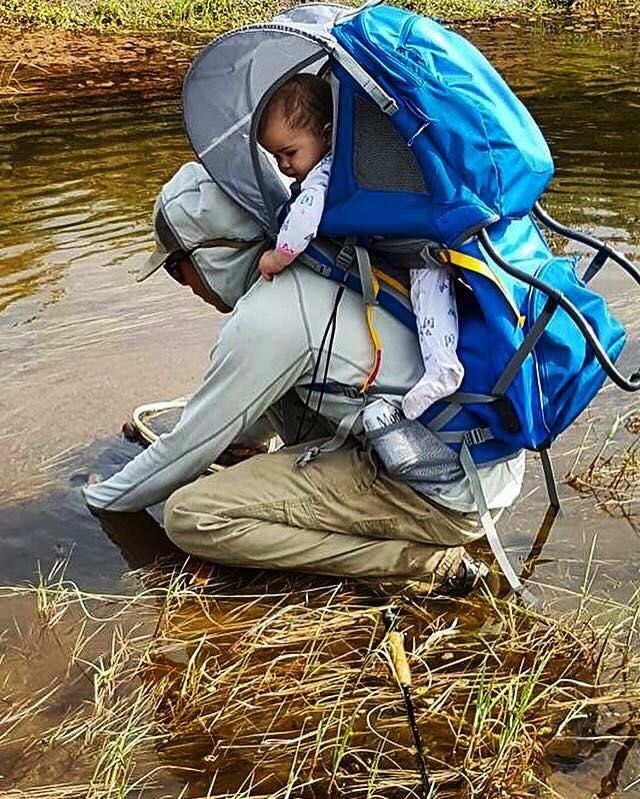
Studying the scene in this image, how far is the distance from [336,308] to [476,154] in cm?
58

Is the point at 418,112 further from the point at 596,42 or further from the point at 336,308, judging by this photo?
the point at 596,42

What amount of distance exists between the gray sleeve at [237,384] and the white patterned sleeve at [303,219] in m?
0.15

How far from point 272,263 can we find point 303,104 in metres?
0.45

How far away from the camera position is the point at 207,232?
3.02m

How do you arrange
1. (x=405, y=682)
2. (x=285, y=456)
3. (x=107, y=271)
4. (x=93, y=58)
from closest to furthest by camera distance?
(x=405, y=682) < (x=285, y=456) < (x=107, y=271) < (x=93, y=58)

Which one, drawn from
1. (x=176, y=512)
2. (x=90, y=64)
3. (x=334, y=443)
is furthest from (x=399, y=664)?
(x=90, y=64)

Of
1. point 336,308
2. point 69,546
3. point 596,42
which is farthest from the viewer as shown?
point 596,42

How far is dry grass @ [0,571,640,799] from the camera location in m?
2.41

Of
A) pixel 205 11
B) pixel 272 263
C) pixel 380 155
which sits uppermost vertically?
pixel 380 155

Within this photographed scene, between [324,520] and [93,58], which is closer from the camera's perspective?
[324,520]

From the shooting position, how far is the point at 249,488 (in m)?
3.06

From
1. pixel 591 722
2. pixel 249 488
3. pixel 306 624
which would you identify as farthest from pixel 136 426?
pixel 591 722

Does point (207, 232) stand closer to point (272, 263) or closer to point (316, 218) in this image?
point (272, 263)

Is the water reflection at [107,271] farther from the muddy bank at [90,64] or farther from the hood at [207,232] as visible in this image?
the hood at [207,232]
